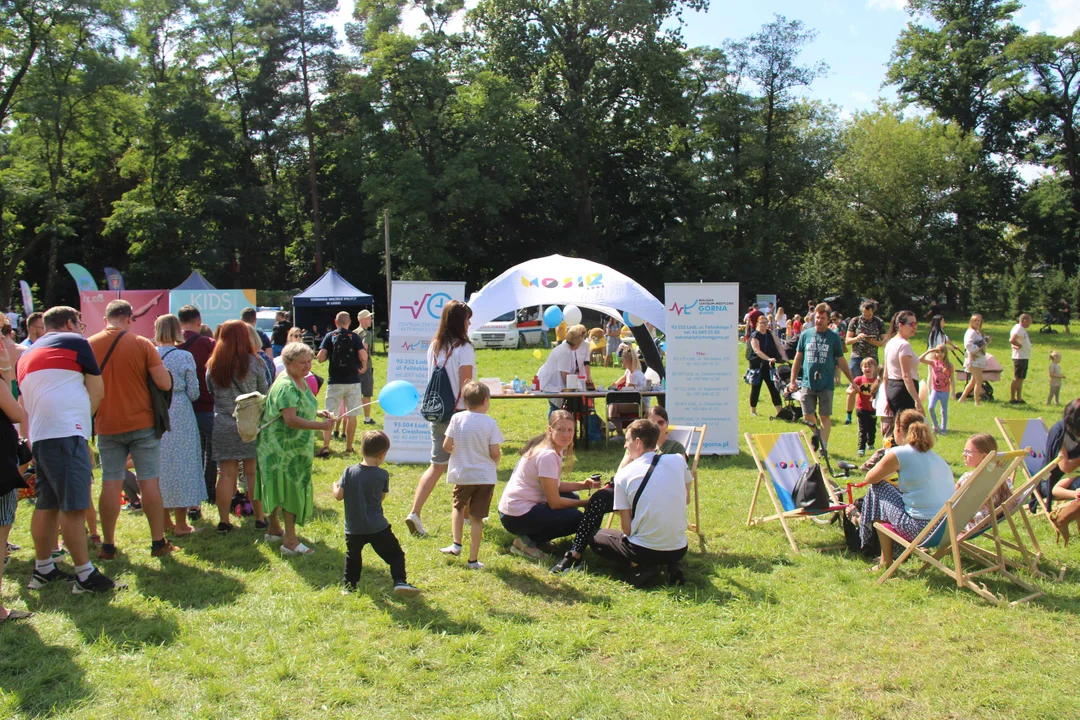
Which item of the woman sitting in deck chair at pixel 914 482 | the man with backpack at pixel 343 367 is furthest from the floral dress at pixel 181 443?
the woman sitting in deck chair at pixel 914 482

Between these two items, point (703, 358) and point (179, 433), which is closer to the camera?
point (179, 433)

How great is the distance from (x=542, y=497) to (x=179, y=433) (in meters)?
2.63

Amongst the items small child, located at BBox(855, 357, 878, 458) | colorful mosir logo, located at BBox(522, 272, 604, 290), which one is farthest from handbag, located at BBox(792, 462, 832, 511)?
colorful mosir logo, located at BBox(522, 272, 604, 290)

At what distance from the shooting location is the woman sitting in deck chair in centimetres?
505

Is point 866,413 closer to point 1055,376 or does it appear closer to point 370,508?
point 1055,376

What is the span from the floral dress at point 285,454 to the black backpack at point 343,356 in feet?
11.9

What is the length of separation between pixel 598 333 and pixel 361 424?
5.10m

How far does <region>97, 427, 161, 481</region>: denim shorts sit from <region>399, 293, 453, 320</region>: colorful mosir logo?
3693 millimetres

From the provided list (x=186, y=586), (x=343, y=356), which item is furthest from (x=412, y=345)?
(x=186, y=586)

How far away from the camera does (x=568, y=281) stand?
9.80m

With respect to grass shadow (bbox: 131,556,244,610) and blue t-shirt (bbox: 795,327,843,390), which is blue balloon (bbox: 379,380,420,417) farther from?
blue t-shirt (bbox: 795,327,843,390)

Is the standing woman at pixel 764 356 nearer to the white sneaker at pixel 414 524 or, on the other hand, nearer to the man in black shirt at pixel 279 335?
the man in black shirt at pixel 279 335

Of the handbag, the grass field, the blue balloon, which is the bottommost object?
the grass field

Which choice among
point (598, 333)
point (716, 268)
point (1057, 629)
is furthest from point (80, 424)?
point (716, 268)
